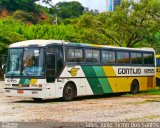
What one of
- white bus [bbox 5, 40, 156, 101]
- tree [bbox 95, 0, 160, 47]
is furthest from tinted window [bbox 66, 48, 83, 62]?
tree [bbox 95, 0, 160, 47]

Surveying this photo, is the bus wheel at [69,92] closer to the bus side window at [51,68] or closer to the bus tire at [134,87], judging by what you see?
the bus side window at [51,68]

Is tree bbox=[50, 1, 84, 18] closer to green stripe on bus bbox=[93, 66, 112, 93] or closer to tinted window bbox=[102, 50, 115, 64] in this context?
tinted window bbox=[102, 50, 115, 64]

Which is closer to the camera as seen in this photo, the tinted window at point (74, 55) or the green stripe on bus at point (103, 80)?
the tinted window at point (74, 55)

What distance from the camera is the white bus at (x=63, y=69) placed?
1948cm

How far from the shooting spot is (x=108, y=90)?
23516 mm

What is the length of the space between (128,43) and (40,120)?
79.3ft

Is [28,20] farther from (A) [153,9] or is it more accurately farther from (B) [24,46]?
(B) [24,46]

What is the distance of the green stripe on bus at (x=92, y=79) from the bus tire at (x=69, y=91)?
1.08 meters

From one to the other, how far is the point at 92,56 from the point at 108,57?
56.5 inches

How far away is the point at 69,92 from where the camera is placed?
20.8m

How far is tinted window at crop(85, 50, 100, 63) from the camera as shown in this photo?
21.9m

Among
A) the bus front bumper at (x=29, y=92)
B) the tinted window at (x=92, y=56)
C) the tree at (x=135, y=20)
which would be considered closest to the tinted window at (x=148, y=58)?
the tinted window at (x=92, y=56)

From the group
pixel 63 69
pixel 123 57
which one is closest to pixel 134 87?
pixel 123 57

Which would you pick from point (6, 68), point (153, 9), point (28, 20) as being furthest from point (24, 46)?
point (28, 20)
